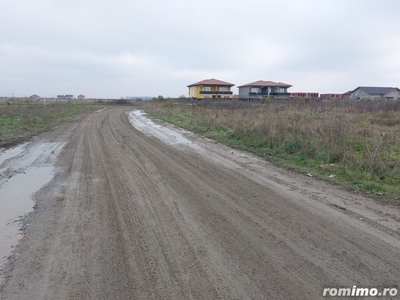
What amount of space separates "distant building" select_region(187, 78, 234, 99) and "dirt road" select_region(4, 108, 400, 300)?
73086 millimetres

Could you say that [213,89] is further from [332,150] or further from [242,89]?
[332,150]

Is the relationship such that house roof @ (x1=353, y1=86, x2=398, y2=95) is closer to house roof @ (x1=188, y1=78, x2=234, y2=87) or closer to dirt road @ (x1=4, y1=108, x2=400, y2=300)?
house roof @ (x1=188, y1=78, x2=234, y2=87)

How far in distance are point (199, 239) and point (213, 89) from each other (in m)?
78.1

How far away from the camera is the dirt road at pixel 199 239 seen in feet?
10.7

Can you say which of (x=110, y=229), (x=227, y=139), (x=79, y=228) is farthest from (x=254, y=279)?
(x=227, y=139)

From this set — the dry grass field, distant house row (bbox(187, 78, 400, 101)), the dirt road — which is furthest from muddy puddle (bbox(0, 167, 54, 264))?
distant house row (bbox(187, 78, 400, 101))

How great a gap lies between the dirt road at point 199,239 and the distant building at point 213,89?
2877 inches

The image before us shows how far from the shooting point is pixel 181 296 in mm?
3055

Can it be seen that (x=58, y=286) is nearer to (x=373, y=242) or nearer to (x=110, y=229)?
(x=110, y=229)

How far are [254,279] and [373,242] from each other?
6.95 ft

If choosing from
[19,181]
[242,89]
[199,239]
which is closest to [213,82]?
[242,89]

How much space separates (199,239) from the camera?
4.30 m

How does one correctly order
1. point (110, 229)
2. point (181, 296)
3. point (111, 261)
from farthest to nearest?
1. point (110, 229)
2. point (111, 261)
3. point (181, 296)

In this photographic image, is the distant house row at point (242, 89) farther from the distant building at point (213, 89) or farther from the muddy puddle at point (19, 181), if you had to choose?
the muddy puddle at point (19, 181)
